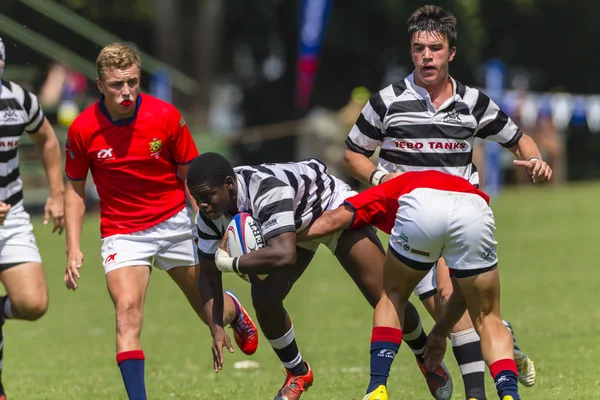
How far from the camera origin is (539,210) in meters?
23.6

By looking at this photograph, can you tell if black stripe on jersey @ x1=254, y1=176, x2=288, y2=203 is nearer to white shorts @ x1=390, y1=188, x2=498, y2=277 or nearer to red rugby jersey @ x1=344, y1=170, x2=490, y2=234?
red rugby jersey @ x1=344, y1=170, x2=490, y2=234

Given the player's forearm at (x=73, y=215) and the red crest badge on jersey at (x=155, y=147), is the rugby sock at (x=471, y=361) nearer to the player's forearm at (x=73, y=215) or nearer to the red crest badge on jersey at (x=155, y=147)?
the red crest badge on jersey at (x=155, y=147)

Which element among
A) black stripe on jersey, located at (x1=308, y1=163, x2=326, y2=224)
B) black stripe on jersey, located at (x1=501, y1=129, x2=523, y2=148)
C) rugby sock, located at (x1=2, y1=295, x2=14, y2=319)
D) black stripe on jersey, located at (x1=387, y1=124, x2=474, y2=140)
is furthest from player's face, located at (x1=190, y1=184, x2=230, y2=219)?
rugby sock, located at (x1=2, y1=295, x2=14, y2=319)

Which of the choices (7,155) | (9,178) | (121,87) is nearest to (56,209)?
(9,178)

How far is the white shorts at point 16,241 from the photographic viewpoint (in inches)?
296

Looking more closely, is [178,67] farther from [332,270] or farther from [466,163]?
[466,163]

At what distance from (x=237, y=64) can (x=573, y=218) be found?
1412cm

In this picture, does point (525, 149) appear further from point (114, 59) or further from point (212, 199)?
point (114, 59)

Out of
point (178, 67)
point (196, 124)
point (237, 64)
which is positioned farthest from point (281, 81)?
point (196, 124)

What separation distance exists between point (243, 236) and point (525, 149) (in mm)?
1823

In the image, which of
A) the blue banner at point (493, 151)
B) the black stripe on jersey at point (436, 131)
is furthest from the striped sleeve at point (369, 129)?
the blue banner at point (493, 151)

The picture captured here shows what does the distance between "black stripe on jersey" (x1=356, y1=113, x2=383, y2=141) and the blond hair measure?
1431 millimetres

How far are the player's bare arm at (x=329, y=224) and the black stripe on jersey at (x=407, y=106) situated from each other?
65 centimetres

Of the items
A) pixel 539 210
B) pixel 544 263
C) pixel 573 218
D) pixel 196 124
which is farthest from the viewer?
pixel 196 124
